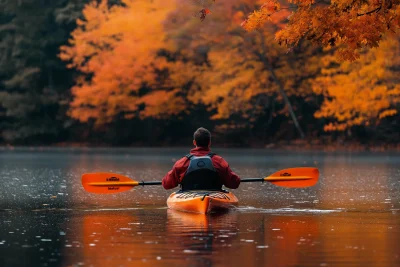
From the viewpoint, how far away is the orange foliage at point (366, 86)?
159ft

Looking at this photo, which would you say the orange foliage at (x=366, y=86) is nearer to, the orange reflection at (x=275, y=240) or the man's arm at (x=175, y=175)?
the man's arm at (x=175, y=175)

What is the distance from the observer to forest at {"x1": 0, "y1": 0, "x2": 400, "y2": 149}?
50.9 meters

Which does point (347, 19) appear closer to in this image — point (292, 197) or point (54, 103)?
point (292, 197)

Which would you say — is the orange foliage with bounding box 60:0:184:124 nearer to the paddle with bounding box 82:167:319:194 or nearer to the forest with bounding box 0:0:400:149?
the forest with bounding box 0:0:400:149

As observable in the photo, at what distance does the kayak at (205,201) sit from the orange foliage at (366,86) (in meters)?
31.9

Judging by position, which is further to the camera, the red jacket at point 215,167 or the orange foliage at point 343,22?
the orange foliage at point 343,22

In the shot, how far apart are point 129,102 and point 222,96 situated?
7304 millimetres

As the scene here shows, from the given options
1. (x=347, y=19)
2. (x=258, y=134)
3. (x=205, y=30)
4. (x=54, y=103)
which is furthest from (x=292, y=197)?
(x=54, y=103)

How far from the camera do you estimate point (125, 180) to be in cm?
1895

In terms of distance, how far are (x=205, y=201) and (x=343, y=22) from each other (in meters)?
3.61

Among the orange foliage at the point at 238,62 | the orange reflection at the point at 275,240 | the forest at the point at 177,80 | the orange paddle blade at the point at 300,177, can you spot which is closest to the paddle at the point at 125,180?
the orange paddle blade at the point at 300,177

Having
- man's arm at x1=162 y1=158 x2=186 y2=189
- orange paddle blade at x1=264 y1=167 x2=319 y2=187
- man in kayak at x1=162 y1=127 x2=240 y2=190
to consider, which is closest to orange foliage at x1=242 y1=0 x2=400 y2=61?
orange paddle blade at x1=264 y1=167 x2=319 y2=187

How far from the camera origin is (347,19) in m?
17.3

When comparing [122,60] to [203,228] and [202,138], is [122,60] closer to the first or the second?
[202,138]
